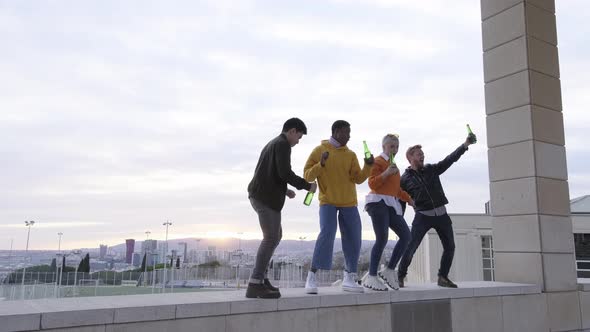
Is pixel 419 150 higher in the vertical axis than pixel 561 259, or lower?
higher

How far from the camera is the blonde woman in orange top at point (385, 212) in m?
4.97

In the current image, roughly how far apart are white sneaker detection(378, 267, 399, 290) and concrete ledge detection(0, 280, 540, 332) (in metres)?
0.35

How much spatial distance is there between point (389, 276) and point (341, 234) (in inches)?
34.7

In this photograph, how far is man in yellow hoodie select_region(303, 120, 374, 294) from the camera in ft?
15.2

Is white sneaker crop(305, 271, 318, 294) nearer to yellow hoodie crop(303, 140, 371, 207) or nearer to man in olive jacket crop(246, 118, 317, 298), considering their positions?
man in olive jacket crop(246, 118, 317, 298)

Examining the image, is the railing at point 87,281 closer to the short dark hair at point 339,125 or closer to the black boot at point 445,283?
the black boot at point 445,283

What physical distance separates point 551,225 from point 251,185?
452 centimetres

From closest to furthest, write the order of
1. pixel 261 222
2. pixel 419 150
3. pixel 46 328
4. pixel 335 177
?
1. pixel 46 328
2. pixel 261 222
3. pixel 335 177
4. pixel 419 150

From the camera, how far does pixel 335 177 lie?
4742 millimetres

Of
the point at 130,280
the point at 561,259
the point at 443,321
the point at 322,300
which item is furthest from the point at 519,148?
the point at 130,280

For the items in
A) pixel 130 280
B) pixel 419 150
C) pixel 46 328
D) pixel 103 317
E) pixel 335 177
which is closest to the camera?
pixel 46 328

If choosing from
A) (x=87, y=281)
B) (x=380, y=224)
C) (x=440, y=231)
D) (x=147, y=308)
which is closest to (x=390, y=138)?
(x=380, y=224)

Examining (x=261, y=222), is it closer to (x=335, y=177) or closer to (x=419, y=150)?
(x=335, y=177)

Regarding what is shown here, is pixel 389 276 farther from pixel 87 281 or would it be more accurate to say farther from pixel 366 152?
pixel 87 281
